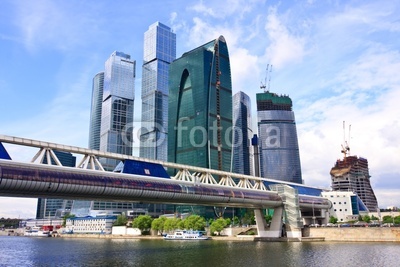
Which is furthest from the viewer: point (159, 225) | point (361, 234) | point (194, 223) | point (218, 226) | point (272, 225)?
point (159, 225)

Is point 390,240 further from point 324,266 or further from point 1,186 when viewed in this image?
point 1,186

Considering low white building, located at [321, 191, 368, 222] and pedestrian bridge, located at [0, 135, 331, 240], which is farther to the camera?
low white building, located at [321, 191, 368, 222]

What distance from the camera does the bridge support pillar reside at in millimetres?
111062

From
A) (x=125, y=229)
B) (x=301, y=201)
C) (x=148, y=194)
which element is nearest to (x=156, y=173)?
(x=148, y=194)

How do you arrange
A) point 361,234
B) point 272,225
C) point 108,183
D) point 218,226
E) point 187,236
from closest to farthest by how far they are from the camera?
1. point 108,183
2. point 361,234
3. point 272,225
4. point 187,236
5. point 218,226

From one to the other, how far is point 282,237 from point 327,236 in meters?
13.3

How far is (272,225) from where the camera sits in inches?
4441

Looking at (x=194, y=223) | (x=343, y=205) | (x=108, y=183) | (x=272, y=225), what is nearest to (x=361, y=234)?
(x=272, y=225)

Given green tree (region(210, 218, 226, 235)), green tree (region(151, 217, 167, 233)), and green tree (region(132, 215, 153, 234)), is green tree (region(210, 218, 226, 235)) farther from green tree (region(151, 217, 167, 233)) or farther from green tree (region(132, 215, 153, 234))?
green tree (region(132, 215, 153, 234))

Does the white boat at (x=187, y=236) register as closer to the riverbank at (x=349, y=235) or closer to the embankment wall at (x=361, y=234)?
the riverbank at (x=349, y=235)

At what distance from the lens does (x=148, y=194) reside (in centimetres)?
7356

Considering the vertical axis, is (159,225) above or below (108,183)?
below

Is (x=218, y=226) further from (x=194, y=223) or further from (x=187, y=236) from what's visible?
(x=187, y=236)

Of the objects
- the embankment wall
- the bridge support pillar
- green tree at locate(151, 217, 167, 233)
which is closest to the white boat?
green tree at locate(151, 217, 167, 233)
